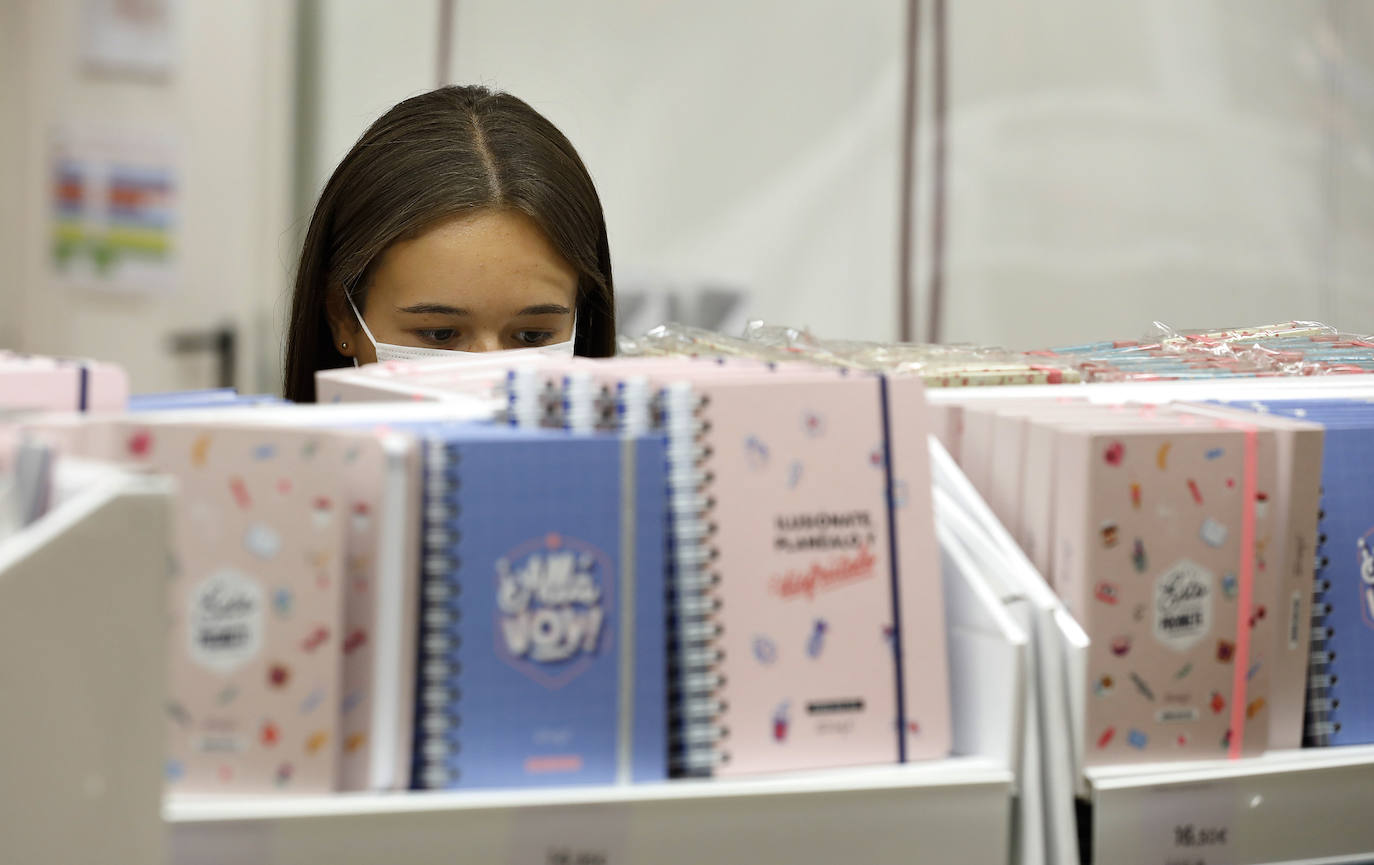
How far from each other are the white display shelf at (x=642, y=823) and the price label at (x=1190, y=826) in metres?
0.12

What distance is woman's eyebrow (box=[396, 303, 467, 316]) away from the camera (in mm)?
1947

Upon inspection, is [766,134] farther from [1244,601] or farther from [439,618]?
[439,618]

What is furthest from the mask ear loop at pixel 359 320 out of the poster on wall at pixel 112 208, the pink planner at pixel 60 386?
the poster on wall at pixel 112 208

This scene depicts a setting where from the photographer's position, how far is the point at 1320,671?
3.65 feet

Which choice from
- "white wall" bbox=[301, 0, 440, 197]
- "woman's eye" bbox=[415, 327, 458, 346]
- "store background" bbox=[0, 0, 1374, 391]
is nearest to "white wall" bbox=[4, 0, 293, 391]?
"store background" bbox=[0, 0, 1374, 391]

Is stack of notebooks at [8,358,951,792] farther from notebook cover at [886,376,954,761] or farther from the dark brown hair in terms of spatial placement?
the dark brown hair

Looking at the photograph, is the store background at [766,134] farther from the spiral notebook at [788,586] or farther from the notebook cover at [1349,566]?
the spiral notebook at [788,586]

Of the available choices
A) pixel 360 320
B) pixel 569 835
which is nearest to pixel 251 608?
pixel 569 835

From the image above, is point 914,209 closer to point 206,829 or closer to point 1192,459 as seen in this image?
point 1192,459

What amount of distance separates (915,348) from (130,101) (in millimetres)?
3692

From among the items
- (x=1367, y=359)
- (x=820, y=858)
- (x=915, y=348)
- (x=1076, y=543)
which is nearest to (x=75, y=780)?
(x=820, y=858)

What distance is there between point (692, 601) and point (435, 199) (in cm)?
122

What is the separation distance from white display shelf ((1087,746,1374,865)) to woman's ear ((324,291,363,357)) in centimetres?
142

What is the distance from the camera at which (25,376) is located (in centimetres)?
100
